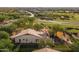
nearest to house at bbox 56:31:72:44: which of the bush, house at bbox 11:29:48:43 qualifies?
house at bbox 11:29:48:43

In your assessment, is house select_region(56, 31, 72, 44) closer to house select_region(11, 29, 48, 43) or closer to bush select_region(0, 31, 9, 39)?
house select_region(11, 29, 48, 43)

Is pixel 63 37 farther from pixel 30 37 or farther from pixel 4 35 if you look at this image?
pixel 4 35

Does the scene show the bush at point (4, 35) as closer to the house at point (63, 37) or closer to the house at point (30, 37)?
the house at point (30, 37)

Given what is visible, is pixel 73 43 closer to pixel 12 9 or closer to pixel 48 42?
pixel 48 42

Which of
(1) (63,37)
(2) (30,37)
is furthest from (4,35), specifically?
(1) (63,37)

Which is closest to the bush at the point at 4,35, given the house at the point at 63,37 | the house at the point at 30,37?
the house at the point at 30,37

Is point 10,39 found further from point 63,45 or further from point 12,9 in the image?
point 63,45
